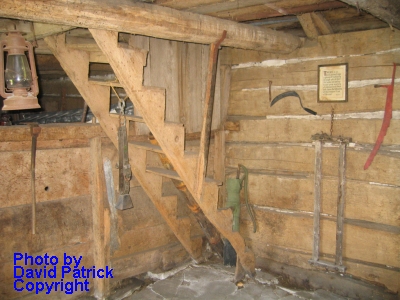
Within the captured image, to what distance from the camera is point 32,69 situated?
2.55 m

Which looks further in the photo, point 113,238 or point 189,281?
point 189,281

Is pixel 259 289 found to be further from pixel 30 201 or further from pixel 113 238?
pixel 30 201

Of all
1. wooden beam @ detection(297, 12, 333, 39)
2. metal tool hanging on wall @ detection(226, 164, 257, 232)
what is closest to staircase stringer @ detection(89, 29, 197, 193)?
metal tool hanging on wall @ detection(226, 164, 257, 232)

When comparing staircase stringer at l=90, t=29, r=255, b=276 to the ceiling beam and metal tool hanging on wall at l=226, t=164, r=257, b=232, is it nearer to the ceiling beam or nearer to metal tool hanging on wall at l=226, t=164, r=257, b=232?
metal tool hanging on wall at l=226, t=164, r=257, b=232

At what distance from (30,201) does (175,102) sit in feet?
6.26

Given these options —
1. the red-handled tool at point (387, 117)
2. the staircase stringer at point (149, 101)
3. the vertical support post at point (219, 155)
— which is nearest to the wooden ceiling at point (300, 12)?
the staircase stringer at point (149, 101)

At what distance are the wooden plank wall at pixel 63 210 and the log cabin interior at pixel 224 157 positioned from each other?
0.04 ft

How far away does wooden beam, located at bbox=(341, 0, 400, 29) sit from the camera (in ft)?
8.30

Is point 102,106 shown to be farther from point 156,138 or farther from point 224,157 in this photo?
point 224,157

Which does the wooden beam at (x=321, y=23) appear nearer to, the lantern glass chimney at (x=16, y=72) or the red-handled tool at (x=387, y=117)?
the red-handled tool at (x=387, y=117)

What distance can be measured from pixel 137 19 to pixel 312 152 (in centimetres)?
262

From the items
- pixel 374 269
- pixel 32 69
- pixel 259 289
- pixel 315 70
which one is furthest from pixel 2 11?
pixel 374 269

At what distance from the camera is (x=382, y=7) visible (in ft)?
8.64

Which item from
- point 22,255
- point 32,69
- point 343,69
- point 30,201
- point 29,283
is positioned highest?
point 343,69
